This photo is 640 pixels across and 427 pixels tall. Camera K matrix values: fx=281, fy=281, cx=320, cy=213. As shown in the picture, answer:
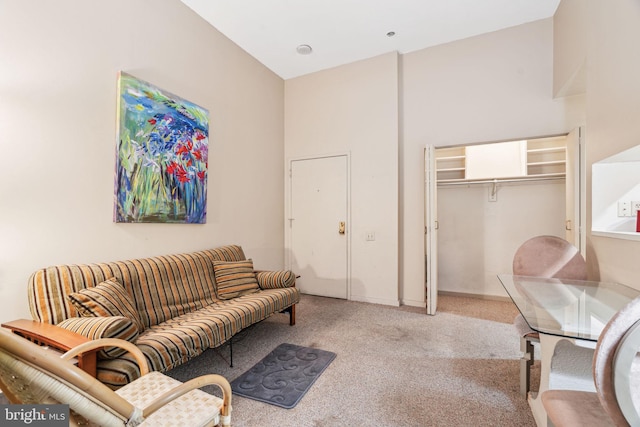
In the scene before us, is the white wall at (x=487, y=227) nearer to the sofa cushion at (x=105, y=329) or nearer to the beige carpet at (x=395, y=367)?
the beige carpet at (x=395, y=367)

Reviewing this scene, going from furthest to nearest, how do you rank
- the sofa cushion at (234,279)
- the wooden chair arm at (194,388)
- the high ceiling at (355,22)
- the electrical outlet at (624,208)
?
the high ceiling at (355,22) < the sofa cushion at (234,279) < the electrical outlet at (624,208) < the wooden chair arm at (194,388)

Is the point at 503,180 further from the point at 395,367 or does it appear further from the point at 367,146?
the point at 395,367

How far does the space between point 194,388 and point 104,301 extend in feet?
3.49

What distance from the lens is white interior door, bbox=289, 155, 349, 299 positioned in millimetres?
4066

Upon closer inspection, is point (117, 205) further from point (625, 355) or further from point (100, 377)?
point (625, 355)

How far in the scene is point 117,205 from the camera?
225cm

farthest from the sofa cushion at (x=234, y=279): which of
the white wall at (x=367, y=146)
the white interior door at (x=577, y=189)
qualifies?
the white interior door at (x=577, y=189)

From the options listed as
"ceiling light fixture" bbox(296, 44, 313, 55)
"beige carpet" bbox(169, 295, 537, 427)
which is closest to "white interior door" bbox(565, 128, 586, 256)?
"beige carpet" bbox(169, 295, 537, 427)

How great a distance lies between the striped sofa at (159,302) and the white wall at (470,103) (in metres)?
1.93

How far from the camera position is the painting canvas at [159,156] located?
2.30m

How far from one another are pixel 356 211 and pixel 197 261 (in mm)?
2178

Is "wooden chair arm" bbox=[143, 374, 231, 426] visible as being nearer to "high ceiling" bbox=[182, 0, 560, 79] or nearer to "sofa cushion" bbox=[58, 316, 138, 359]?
"sofa cushion" bbox=[58, 316, 138, 359]

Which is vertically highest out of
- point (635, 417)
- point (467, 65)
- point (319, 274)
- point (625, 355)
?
point (467, 65)

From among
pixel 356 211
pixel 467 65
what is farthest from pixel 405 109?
pixel 356 211
